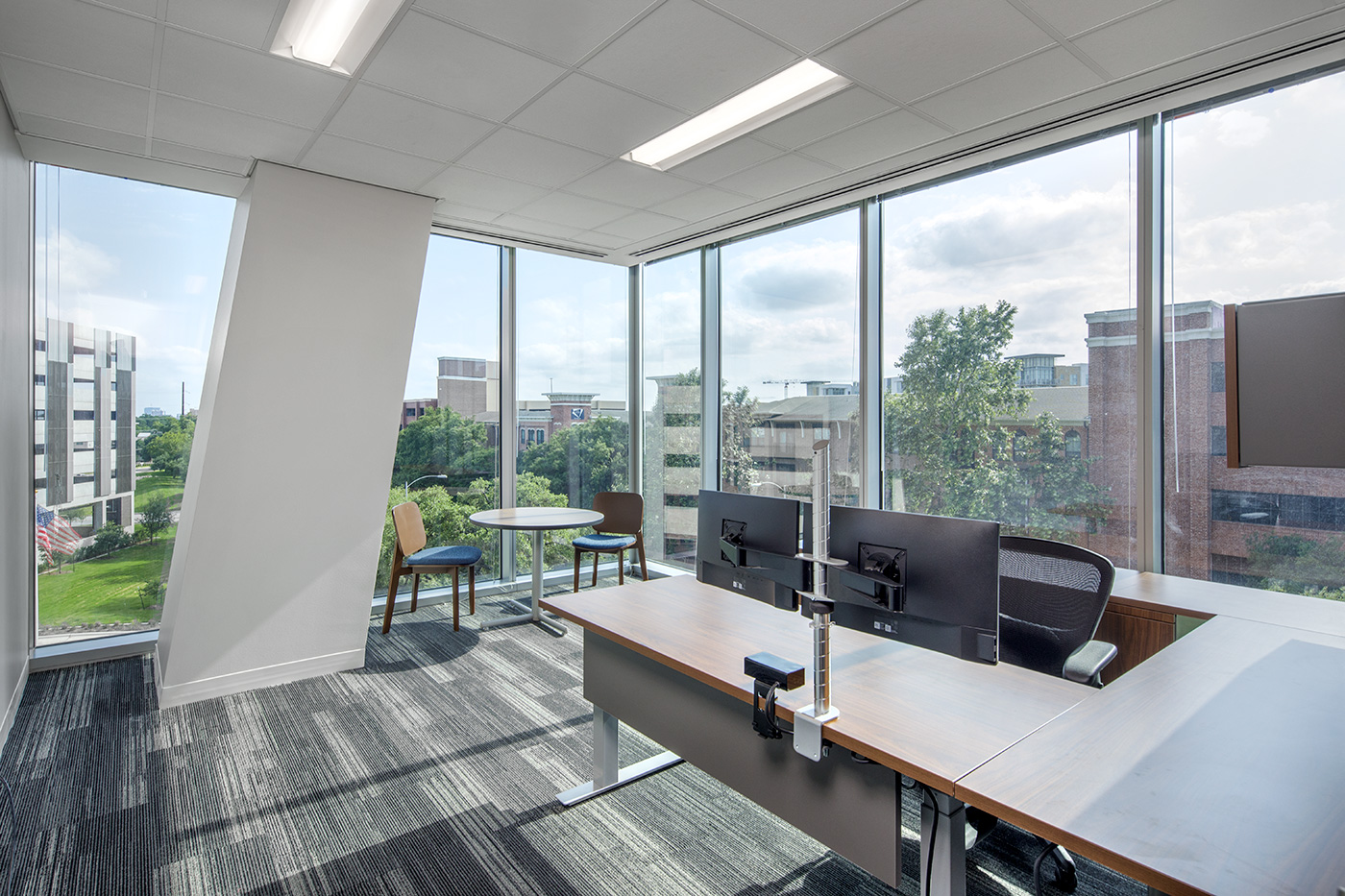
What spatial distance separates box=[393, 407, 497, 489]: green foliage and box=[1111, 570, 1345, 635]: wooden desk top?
4069 millimetres

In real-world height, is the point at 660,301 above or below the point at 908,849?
above

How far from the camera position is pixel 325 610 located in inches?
146

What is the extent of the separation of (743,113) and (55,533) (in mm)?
→ 4256

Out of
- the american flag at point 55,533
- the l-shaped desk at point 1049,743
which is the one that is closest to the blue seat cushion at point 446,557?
the american flag at point 55,533

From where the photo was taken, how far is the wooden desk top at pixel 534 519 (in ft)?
14.0

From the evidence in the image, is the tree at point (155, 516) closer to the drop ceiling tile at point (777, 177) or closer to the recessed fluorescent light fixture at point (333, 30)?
the recessed fluorescent light fixture at point (333, 30)

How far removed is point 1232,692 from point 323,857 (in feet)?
8.73

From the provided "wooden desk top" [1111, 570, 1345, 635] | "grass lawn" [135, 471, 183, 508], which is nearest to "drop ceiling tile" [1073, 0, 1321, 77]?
"wooden desk top" [1111, 570, 1345, 635]

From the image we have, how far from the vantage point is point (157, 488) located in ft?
12.8

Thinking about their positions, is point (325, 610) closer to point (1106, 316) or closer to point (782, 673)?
point (782, 673)

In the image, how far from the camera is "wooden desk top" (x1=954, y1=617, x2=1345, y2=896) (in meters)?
0.99

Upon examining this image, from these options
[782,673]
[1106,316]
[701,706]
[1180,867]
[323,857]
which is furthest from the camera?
[1106,316]

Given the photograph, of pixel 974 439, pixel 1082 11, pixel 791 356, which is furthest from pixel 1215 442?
pixel 791 356

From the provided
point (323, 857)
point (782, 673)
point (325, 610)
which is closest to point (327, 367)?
point (325, 610)
